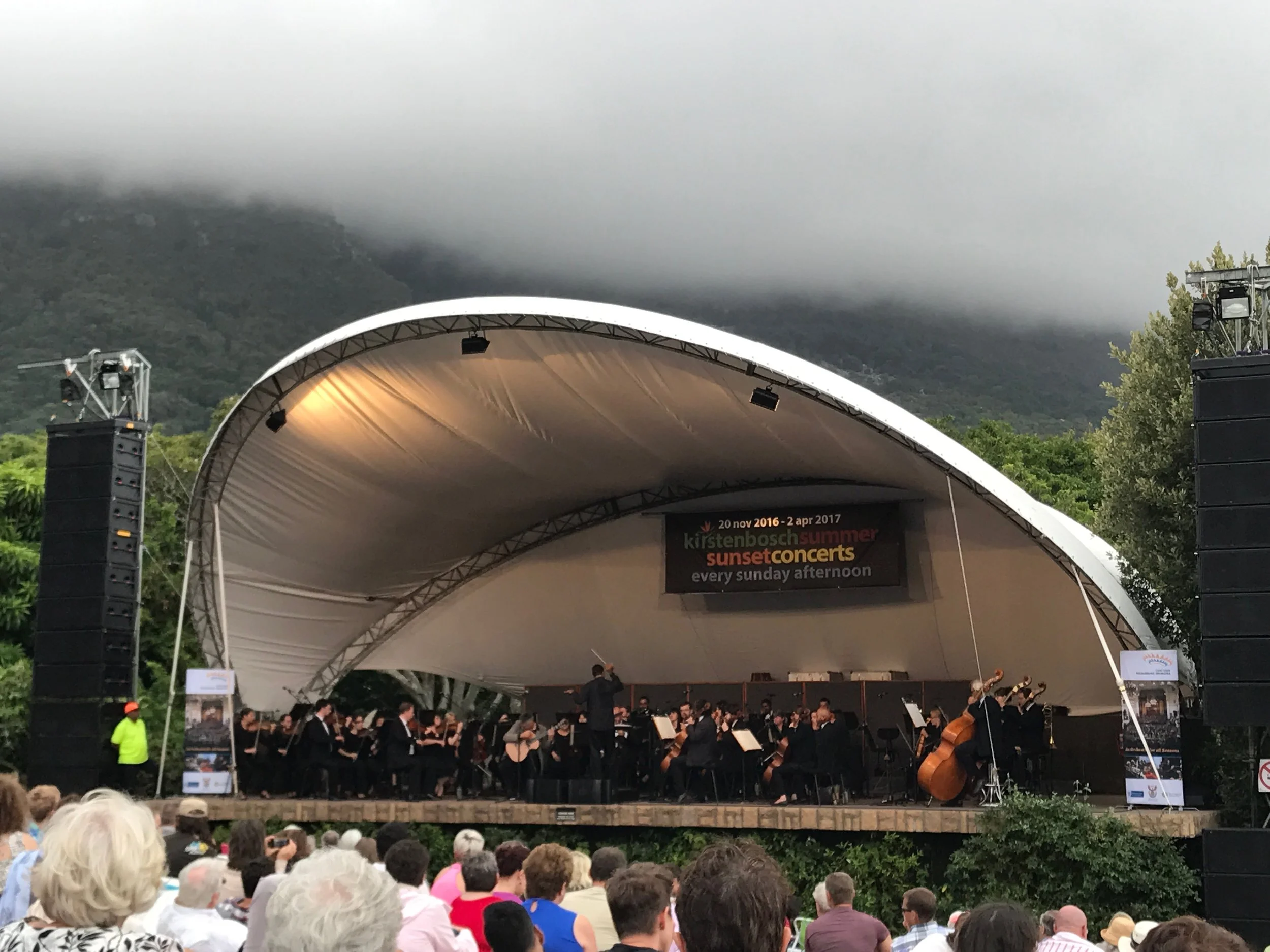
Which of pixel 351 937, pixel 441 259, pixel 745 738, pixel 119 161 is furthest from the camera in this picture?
pixel 441 259

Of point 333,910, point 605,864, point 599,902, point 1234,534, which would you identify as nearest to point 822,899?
point 605,864

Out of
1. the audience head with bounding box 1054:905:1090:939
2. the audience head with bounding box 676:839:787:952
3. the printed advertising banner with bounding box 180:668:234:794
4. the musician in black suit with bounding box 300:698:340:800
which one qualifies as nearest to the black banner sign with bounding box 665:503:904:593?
the musician in black suit with bounding box 300:698:340:800

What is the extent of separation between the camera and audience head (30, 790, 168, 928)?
246 cm

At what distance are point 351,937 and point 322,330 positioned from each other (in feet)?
258

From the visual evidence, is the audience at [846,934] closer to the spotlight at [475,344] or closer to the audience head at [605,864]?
the audience head at [605,864]

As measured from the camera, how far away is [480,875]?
4645 mm

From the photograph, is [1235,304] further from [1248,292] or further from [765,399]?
[765,399]

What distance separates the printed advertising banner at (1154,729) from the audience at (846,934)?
693 centimetres

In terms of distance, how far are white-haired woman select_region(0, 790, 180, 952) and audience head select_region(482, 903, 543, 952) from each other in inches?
43.9

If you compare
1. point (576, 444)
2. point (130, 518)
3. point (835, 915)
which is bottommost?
point (835, 915)

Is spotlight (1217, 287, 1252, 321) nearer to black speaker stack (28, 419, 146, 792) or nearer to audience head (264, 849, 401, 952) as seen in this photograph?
audience head (264, 849, 401, 952)

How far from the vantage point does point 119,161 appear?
292 feet

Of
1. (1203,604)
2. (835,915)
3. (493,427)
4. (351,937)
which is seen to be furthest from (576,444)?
(351,937)

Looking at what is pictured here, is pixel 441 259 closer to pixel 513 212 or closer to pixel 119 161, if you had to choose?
pixel 513 212
